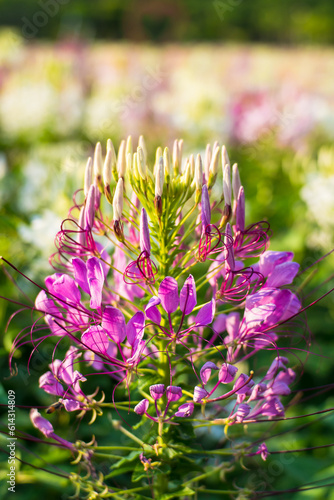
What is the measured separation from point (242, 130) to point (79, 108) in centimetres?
179

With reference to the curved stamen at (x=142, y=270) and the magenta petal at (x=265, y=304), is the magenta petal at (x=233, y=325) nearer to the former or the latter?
the magenta petal at (x=265, y=304)

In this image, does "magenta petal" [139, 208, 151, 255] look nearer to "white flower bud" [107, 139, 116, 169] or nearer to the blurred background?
"white flower bud" [107, 139, 116, 169]

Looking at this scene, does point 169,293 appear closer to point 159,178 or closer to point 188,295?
point 188,295

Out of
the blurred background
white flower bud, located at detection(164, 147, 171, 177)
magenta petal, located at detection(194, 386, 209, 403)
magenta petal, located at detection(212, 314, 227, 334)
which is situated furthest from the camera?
the blurred background

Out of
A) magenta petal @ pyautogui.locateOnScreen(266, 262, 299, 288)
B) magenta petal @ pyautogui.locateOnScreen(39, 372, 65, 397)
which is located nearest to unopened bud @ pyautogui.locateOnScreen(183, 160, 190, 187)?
magenta petal @ pyautogui.locateOnScreen(266, 262, 299, 288)

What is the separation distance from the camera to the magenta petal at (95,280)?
0.90 meters

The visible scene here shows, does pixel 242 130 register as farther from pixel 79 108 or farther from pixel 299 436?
pixel 299 436

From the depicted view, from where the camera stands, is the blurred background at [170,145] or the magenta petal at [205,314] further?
the blurred background at [170,145]

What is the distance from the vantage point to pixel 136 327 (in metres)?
0.91

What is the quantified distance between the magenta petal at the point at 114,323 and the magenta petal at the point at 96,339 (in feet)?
0.04

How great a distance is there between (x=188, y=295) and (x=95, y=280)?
0.17 meters

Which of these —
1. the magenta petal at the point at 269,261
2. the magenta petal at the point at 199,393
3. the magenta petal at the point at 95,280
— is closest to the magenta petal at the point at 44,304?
the magenta petal at the point at 95,280

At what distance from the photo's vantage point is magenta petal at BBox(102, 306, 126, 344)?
2.93ft

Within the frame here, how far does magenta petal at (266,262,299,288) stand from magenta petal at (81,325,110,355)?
0.35m
